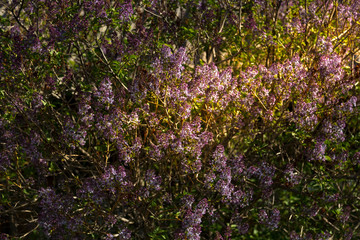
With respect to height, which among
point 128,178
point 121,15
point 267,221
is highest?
point 121,15

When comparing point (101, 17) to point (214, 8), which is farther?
point (214, 8)

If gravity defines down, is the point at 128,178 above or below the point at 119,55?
below

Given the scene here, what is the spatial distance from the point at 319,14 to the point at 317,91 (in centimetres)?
163

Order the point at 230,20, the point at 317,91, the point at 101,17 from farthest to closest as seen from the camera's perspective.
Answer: the point at 230,20, the point at 317,91, the point at 101,17

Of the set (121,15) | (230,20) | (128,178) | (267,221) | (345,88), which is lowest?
(267,221)

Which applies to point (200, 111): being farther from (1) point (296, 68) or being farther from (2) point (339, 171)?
(2) point (339, 171)

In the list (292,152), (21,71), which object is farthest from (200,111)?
(21,71)

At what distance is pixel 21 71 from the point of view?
4.12 m

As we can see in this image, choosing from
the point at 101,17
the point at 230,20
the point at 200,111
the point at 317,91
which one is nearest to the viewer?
the point at 101,17

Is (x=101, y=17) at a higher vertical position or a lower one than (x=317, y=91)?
higher

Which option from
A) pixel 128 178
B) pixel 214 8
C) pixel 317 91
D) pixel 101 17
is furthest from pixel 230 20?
pixel 128 178

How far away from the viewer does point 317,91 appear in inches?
168

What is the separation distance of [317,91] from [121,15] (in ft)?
6.52

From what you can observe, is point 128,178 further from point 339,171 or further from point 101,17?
point 339,171
